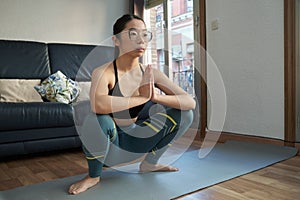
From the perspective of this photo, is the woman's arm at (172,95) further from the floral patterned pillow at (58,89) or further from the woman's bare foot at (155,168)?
the floral patterned pillow at (58,89)

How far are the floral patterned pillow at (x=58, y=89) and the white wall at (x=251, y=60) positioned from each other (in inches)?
48.3

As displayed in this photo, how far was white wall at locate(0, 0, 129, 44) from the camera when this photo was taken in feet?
9.59

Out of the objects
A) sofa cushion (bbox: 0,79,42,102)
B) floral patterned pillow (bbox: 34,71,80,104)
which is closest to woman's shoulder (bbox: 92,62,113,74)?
floral patterned pillow (bbox: 34,71,80,104)

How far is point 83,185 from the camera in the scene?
1237mm

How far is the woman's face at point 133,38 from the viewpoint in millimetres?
1233

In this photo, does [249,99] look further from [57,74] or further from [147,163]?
[57,74]

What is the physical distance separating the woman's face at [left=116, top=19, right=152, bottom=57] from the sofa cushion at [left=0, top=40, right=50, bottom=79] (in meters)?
1.51

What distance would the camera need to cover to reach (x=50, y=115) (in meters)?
1.88

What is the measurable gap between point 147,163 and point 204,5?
169 centimetres

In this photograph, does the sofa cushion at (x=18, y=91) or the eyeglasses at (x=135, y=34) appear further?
the sofa cushion at (x=18, y=91)

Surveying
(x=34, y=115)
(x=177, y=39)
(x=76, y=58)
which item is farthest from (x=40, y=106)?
(x=177, y=39)

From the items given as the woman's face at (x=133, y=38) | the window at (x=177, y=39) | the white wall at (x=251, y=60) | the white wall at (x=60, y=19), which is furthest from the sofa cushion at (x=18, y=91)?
the white wall at (x=251, y=60)

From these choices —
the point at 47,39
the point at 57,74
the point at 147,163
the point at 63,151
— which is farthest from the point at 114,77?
the point at 47,39

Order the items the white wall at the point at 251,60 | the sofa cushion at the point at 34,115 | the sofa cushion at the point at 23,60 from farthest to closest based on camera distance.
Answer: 1. the sofa cushion at the point at 23,60
2. the white wall at the point at 251,60
3. the sofa cushion at the point at 34,115
